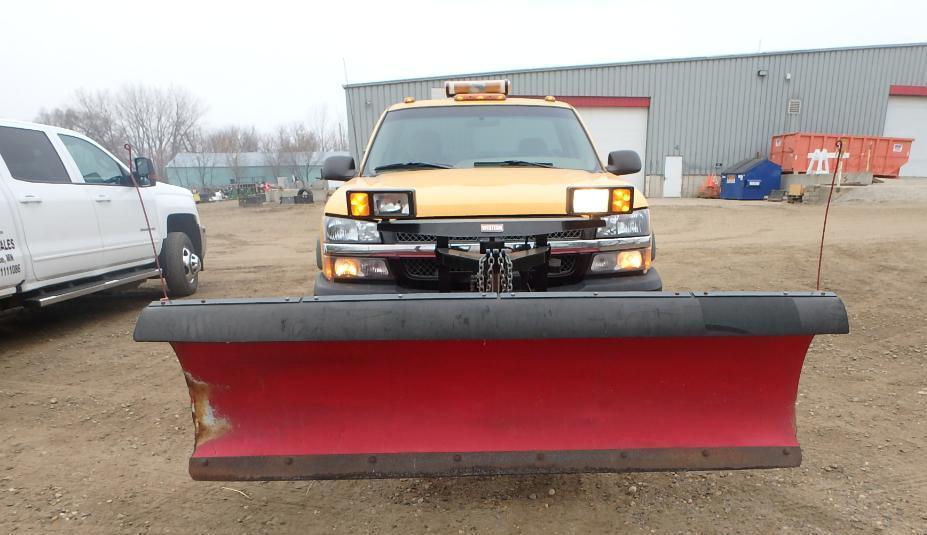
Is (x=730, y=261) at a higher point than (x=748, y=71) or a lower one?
lower

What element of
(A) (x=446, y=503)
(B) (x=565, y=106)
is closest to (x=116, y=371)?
(A) (x=446, y=503)

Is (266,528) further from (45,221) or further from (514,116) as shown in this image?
(45,221)

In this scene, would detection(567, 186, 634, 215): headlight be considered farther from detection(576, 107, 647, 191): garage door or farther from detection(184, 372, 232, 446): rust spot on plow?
detection(576, 107, 647, 191): garage door

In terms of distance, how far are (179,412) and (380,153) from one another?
212 cm

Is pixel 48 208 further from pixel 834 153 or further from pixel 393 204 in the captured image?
pixel 834 153

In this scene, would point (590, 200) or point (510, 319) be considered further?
point (590, 200)

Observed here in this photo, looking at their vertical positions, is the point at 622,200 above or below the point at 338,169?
below

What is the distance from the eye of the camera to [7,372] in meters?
3.87

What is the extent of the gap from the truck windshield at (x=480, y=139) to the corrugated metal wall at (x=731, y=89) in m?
18.8

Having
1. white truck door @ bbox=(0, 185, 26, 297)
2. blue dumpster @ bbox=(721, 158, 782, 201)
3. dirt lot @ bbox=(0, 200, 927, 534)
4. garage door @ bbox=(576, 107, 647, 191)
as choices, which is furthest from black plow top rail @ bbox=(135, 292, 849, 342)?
garage door @ bbox=(576, 107, 647, 191)

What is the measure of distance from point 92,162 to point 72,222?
2.93 ft

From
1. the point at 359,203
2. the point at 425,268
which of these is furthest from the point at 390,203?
the point at 425,268

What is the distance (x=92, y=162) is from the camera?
513cm

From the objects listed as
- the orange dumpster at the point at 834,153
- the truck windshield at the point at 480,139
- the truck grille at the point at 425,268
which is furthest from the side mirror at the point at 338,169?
the orange dumpster at the point at 834,153
